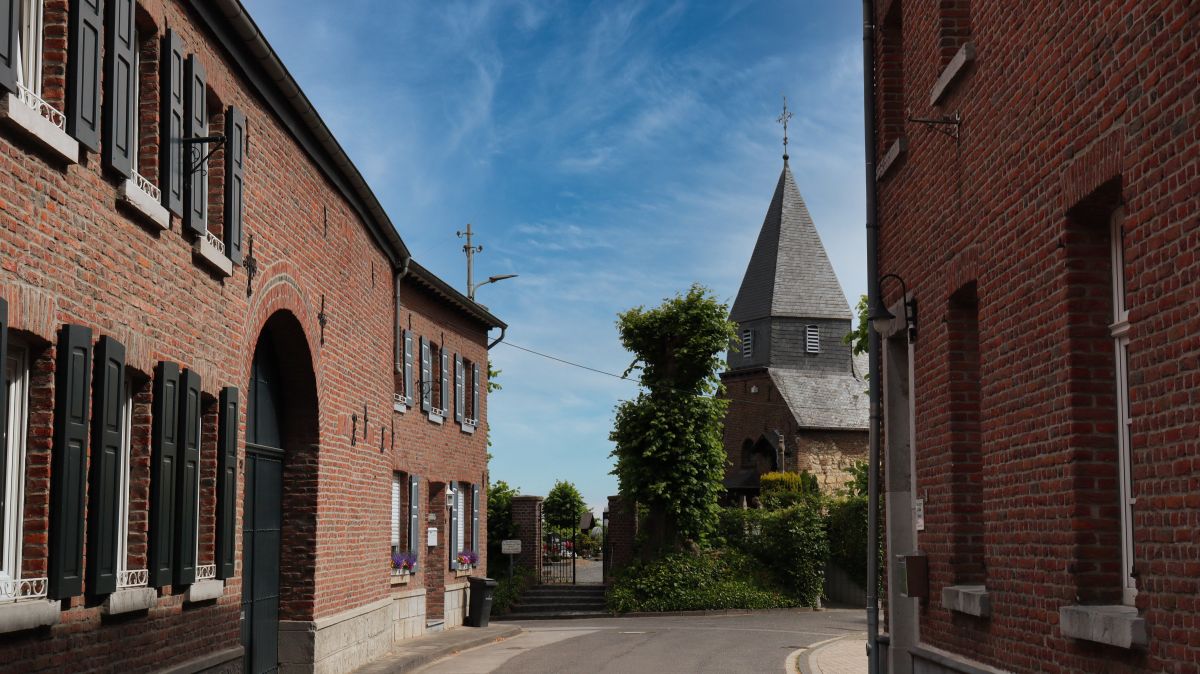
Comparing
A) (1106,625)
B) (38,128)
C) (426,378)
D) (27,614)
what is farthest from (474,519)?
(1106,625)

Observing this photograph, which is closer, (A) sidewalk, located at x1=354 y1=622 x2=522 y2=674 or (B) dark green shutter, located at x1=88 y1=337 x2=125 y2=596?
(B) dark green shutter, located at x1=88 y1=337 x2=125 y2=596

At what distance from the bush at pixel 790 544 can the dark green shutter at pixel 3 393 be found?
87.0 feet

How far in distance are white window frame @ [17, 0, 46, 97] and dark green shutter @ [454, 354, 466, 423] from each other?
19013 mm

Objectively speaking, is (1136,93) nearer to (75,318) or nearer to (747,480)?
(75,318)

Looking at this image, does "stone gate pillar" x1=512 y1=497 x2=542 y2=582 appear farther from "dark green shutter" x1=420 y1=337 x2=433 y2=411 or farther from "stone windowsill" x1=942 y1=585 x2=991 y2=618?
"stone windowsill" x1=942 y1=585 x2=991 y2=618

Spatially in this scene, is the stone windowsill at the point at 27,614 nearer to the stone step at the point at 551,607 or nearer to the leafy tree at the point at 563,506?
the stone step at the point at 551,607

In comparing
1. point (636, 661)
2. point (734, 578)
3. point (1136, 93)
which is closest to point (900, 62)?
point (1136, 93)

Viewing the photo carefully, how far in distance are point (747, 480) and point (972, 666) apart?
48.0m

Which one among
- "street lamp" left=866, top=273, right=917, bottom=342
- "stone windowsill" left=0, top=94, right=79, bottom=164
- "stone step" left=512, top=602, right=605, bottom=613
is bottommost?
"stone step" left=512, top=602, right=605, bottom=613

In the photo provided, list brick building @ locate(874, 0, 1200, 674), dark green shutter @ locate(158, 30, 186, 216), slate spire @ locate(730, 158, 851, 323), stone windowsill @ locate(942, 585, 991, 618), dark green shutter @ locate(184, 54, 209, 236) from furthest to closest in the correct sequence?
1. slate spire @ locate(730, 158, 851, 323)
2. dark green shutter @ locate(184, 54, 209, 236)
3. dark green shutter @ locate(158, 30, 186, 216)
4. stone windowsill @ locate(942, 585, 991, 618)
5. brick building @ locate(874, 0, 1200, 674)

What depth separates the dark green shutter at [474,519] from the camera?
27812mm

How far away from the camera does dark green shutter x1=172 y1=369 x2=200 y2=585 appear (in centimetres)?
A: 993

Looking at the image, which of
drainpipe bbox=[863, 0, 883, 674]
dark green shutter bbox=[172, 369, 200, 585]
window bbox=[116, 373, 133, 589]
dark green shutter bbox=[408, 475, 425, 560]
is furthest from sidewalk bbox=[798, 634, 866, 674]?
window bbox=[116, 373, 133, 589]

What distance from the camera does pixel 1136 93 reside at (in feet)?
21.1
